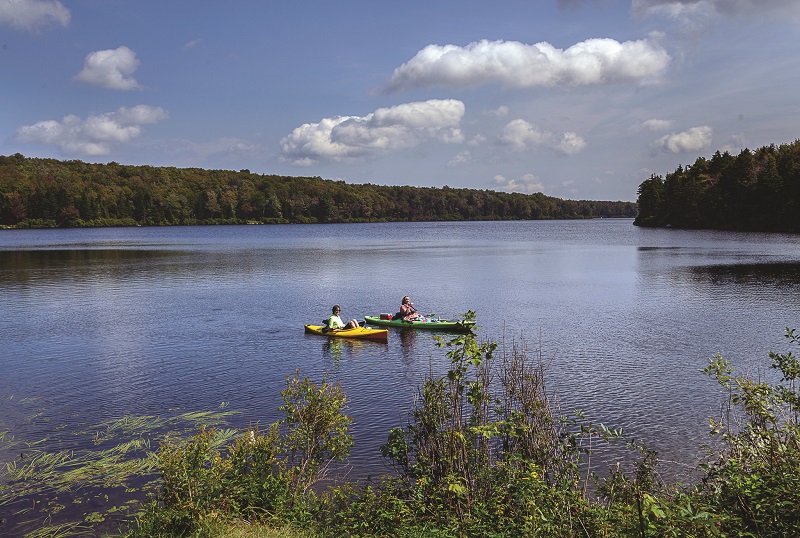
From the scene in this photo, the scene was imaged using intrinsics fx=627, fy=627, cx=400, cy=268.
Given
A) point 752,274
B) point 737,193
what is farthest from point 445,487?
point 737,193

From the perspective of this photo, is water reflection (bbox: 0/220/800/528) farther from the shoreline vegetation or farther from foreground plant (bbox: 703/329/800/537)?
foreground plant (bbox: 703/329/800/537)

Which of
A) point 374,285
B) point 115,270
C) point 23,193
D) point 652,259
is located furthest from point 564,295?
point 23,193

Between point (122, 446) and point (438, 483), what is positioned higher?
point (438, 483)

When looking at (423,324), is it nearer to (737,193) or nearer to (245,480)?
(245,480)

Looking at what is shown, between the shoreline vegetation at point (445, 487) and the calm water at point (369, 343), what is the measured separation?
275 centimetres

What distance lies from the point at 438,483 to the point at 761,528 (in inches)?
193

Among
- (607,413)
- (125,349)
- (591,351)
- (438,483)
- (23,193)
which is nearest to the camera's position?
(438,483)

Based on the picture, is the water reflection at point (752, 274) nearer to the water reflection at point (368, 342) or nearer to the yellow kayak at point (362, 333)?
the water reflection at point (368, 342)

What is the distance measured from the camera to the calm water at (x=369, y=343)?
18.8 metres

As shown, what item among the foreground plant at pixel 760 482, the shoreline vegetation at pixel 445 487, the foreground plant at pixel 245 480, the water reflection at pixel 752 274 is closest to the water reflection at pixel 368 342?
the water reflection at pixel 752 274

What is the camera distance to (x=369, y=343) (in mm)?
29188

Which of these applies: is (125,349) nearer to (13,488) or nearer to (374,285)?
(13,488)

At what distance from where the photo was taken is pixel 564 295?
4272 cm

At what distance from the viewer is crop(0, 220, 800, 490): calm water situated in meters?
18.8
